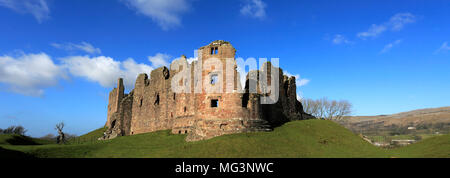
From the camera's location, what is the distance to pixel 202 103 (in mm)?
25047

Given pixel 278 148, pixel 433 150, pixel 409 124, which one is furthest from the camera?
pixel 409 124

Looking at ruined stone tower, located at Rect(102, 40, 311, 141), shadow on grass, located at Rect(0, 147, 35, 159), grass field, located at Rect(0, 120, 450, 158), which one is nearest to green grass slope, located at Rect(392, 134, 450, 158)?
grass field, located at Rect(0, 120, 450, 158)

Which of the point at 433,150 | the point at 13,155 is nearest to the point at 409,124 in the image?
the point at 433,150

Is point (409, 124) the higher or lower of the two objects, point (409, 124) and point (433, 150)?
the lower

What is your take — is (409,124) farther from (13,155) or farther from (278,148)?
(13,155)

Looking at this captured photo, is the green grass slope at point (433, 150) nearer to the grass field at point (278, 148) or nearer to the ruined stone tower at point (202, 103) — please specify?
the grass field at point (278, 148)

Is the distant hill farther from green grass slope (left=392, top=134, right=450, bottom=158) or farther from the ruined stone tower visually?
the ruined stone tower

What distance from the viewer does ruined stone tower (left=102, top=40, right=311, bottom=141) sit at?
24.1m

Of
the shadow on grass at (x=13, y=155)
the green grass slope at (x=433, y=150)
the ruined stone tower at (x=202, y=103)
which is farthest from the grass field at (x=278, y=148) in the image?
the ruined stone tower at (x=202, y=103)
